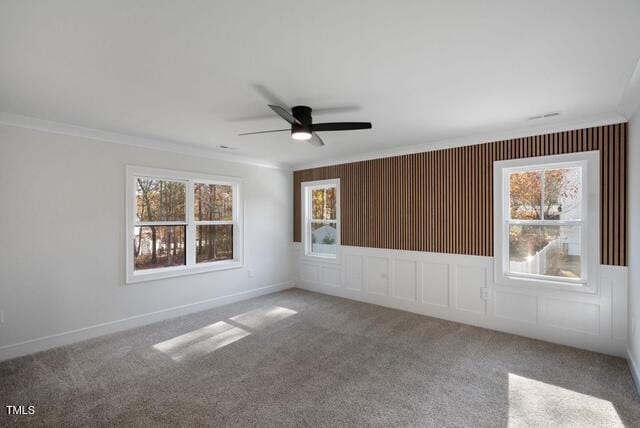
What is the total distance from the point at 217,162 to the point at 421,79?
377cm

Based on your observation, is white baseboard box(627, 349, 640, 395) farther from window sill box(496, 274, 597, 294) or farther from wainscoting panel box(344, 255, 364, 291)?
wainscoting panel box(344, 255, 364, 291)

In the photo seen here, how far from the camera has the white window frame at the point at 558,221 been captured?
3506 mm

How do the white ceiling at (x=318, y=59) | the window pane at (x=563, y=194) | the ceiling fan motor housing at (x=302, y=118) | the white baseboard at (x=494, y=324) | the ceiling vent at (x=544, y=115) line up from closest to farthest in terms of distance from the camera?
the white ceiling at (x=318, y=59) < the ceiling fan motor housing at (x=302, y=118) < the ceiling vent at (x=544, y=115) < the white baseboard at (x=494, y=324) < the window pane at (x=563, y=194)

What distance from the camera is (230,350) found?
353 centimetres

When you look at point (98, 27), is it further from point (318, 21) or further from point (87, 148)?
point (87, 148)

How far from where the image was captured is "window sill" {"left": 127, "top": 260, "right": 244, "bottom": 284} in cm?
438

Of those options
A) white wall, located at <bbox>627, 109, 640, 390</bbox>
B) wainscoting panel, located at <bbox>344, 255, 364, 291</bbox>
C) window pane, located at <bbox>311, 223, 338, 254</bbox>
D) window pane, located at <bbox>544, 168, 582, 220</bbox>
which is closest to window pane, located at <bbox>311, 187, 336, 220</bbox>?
window pane, located at <bbox>311, 223, 338, 254</bbox>

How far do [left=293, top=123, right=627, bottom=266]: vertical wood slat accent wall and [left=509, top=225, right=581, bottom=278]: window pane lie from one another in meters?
0.27

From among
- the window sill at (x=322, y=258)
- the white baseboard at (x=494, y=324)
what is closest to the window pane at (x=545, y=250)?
the white baseboard at (x=494, y=324)

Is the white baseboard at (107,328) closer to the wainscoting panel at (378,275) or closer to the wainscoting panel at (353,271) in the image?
the wainscoting panel at (353,271)

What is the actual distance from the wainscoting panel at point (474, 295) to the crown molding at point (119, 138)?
8.52 feet

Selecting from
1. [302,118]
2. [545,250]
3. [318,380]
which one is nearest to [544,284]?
[545,250]

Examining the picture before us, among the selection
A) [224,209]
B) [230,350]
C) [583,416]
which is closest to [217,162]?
[224,209]

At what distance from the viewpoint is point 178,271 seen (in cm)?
481
